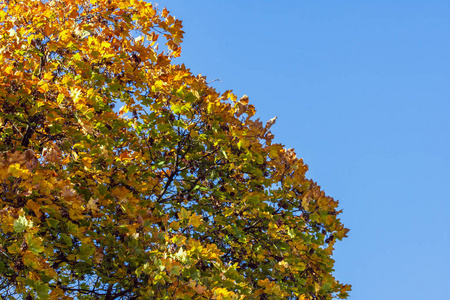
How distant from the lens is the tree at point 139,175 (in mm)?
5367

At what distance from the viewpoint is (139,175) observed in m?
7.44

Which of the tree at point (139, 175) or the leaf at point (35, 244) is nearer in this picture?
the leaf at point (35, 244)

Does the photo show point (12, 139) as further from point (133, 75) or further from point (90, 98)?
point (133, 75)

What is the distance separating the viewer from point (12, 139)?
22.8 feet

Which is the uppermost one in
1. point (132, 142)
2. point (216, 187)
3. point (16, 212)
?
point (132, 142)

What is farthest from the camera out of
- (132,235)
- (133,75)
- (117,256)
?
(133,75)

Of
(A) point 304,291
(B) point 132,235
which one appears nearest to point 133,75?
(B) point 132,235

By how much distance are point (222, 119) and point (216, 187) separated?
1.38 meters

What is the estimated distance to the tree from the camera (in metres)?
5.37

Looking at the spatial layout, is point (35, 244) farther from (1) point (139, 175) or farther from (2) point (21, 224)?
(1) point (139, 175)

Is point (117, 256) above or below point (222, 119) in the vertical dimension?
below

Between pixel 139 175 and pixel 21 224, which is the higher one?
pixel 139 175

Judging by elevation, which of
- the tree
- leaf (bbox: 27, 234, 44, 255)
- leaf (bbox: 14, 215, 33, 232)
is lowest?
leaf (bbox: 27, 234, 44, 255)

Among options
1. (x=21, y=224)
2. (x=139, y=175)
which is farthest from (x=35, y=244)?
(x=139, y=175)
